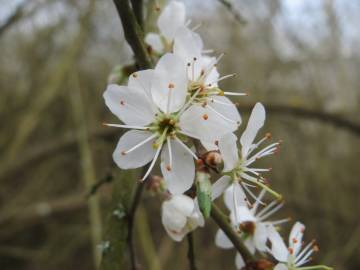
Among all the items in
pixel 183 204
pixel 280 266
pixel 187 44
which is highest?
pixel 187 44

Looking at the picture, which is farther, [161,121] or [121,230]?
[121,230]

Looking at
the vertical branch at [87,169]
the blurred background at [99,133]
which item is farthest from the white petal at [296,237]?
the blurred background at [99,133]

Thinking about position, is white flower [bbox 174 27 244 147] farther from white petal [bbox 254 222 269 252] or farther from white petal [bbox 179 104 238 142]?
white petal [bbox 254 222 269 252]

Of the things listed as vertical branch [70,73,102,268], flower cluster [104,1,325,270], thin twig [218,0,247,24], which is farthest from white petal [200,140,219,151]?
vertical branch [70,73,102,268]

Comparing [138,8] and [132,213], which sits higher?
[138,8]

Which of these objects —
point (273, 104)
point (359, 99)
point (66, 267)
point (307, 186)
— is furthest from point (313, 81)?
point (66, 267)

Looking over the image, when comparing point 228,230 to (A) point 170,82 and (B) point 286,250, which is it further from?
(A) point 170,82

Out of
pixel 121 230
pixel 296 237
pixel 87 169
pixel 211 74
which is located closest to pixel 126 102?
pixel 211 74

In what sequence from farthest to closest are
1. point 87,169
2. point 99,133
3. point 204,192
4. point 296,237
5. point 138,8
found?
point 99,133 → point 87,169 → point 296,237 → point 138,8 → point 204,192
